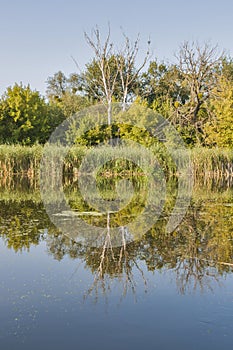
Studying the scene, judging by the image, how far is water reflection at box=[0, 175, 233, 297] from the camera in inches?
146

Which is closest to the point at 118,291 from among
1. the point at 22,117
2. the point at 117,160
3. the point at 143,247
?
the point at 143,247

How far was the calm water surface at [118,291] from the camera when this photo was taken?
251 cm

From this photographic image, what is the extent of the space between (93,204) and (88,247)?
12.3 ft

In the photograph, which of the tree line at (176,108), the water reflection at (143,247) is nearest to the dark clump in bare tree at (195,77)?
the tree line at (176,108)

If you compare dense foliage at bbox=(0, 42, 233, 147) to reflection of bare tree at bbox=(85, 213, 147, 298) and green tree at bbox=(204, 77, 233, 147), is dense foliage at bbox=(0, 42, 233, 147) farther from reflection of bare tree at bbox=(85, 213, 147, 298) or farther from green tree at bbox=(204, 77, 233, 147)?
reflection of bare tree at bbox=(85, 213, 147, 298)

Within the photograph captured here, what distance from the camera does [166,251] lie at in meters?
4.60

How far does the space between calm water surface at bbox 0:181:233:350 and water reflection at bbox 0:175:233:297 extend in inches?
0.4

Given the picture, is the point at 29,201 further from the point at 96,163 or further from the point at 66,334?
the point at 96,163

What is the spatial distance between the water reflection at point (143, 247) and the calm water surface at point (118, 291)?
11 mm

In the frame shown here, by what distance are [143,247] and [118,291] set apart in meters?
1.52

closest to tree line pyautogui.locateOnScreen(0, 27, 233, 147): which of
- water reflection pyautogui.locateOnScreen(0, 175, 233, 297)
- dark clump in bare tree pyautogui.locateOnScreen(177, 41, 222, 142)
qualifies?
dark clump in bare tree pyautogui.locateOnScreen(177, 41, 222, 142)

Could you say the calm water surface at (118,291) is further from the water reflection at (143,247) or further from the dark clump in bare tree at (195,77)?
the dark clump in bare tree at (195,77)

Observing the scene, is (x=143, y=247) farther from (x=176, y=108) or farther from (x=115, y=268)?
(x=176, y=108)

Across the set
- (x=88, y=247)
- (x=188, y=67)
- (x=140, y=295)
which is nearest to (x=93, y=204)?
(x=88, y=247)
